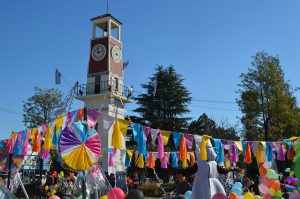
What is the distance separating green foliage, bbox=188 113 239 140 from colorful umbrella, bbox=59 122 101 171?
3114 cm

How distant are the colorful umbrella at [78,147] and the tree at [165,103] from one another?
29.3 m

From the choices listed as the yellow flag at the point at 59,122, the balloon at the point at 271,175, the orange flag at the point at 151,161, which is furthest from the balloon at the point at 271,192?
the orange flag at the point at 151,161

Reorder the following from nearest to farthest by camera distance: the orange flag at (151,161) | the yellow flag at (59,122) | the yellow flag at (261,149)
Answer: the yellow flag at (59,122)
the yellow flag at (261,149)
the orange flag at (151,161)

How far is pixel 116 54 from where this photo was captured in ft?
108

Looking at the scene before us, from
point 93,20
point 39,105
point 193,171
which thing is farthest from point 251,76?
point 39,105

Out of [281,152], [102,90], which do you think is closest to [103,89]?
[102,90]

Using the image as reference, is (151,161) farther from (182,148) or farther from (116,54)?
(116,54)

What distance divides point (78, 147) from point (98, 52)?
26.2 meters

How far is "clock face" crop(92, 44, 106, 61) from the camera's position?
32250mm

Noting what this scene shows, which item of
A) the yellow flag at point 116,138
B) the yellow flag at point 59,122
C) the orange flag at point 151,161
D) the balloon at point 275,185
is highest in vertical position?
the yellow flag at point 59,122

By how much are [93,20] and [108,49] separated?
3569mm

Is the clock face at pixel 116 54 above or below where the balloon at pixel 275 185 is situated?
above

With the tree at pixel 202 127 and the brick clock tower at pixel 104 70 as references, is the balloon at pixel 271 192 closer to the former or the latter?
the brick clock tower at pixel 104 70

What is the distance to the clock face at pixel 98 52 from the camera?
106 ft
